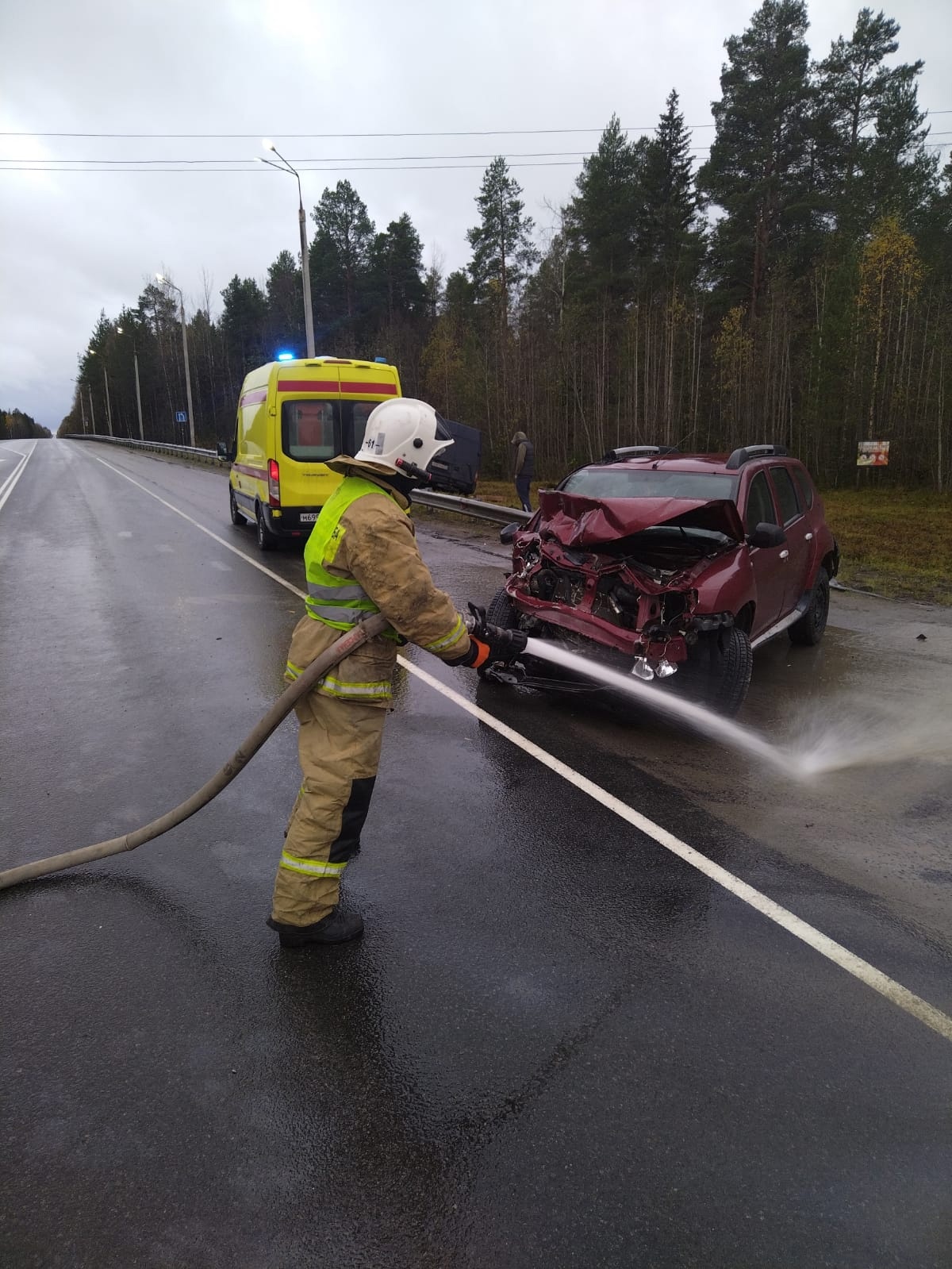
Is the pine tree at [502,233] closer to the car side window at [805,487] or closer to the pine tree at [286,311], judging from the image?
the pine tree at [286,311]

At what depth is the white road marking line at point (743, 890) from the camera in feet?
8.86

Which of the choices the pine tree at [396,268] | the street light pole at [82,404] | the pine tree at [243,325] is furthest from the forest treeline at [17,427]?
the pine tree at [396,268]

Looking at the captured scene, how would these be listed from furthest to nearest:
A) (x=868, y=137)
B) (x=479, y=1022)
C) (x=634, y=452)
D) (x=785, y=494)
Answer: (x=868, y=137)
(x=634, y=452)
(x=785, y=494)
(x=479, y=1022)

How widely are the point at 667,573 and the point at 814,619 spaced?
10.2 feet

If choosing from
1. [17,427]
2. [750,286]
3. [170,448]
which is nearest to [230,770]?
[750,286]

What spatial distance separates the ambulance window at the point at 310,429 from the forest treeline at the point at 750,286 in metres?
21.9

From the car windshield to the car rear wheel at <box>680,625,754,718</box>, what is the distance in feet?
3.87

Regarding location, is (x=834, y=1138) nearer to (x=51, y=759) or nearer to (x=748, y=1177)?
(x=748, y=1177)

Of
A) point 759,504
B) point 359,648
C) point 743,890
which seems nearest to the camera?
point 359,648

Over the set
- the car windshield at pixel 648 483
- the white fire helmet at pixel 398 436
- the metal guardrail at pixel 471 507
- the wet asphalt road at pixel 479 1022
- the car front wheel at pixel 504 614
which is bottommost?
the wet asphalt road at pixel 479 1022

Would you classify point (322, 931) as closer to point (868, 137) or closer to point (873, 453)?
point (873, 453)

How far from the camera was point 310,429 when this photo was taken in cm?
1148

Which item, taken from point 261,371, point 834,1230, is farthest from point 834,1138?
point 261,371

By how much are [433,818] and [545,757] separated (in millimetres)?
1021
